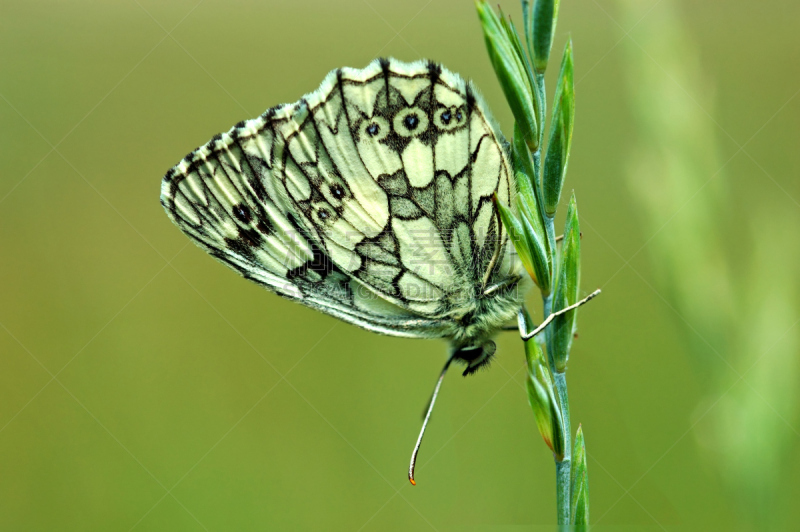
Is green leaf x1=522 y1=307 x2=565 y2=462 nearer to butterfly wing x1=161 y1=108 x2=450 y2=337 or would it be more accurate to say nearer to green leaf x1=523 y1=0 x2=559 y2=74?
green leaf x1=523 y1=0 x2=559 y2=74

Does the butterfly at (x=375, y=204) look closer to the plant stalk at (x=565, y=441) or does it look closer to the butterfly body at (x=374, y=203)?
the butterfly body at (x=374, y=203)

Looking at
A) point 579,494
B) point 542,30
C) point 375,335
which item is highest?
point 542,30

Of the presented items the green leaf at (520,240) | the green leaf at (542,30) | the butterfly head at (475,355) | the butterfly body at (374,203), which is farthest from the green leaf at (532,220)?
the butterfly head at (475,355)

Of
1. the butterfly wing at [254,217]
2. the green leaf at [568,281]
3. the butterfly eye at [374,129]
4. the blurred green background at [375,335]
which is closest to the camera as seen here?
the green leaf at [568,281]

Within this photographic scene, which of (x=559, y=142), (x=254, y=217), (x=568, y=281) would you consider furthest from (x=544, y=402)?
(x=254, y=217)

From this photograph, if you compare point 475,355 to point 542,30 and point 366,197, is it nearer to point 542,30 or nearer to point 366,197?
point 366,197

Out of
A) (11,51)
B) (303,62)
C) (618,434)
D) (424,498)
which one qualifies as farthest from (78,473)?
(11,51)

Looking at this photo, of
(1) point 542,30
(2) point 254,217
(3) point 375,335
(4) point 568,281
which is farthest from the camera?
(3) point 375,335

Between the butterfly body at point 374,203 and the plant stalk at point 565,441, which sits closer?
the plant stalk at point 565,441

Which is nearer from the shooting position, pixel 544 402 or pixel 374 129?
pixel 544 402
